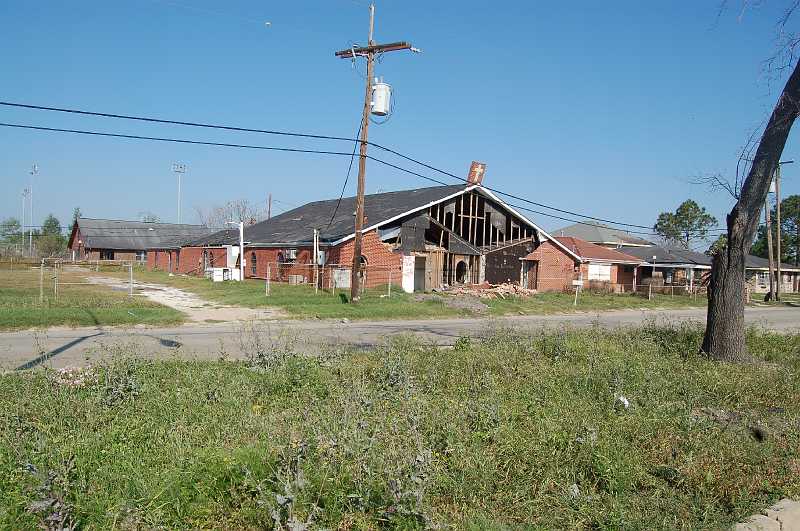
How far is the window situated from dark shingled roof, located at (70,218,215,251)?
46.3 metres

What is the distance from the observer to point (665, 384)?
9.01 m

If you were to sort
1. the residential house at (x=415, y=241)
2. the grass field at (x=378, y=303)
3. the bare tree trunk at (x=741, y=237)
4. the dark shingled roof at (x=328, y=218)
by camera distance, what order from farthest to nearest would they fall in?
the dark shingled roof at (x=328, y=218)
the residential house at (x=415, y=241)
the grass field at (x=378, y=303)
the bare tree trunk at (x=741, y=237)

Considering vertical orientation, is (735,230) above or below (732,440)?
above

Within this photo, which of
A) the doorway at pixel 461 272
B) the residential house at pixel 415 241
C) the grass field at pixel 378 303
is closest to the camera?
the grass field at pixel 378 303

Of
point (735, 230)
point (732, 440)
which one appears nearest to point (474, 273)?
point (735, 230)

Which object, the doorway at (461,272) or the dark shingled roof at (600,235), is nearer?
the doorway at (461,272)

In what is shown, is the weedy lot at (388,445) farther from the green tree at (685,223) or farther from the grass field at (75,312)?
the green tree at (685,223)

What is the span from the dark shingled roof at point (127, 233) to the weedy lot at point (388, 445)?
6813 centimetres

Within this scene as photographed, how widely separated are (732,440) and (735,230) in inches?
272

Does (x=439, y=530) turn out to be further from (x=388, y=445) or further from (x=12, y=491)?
(x=12, y=491)

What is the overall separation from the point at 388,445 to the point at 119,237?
78.4m

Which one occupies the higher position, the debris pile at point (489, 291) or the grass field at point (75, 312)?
the debris pile at point (489, 291)

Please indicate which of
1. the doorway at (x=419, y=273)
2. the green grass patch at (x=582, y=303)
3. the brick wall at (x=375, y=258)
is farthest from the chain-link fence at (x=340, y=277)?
the green grass patch at (x=582, y=303)

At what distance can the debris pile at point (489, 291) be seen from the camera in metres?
31.3
